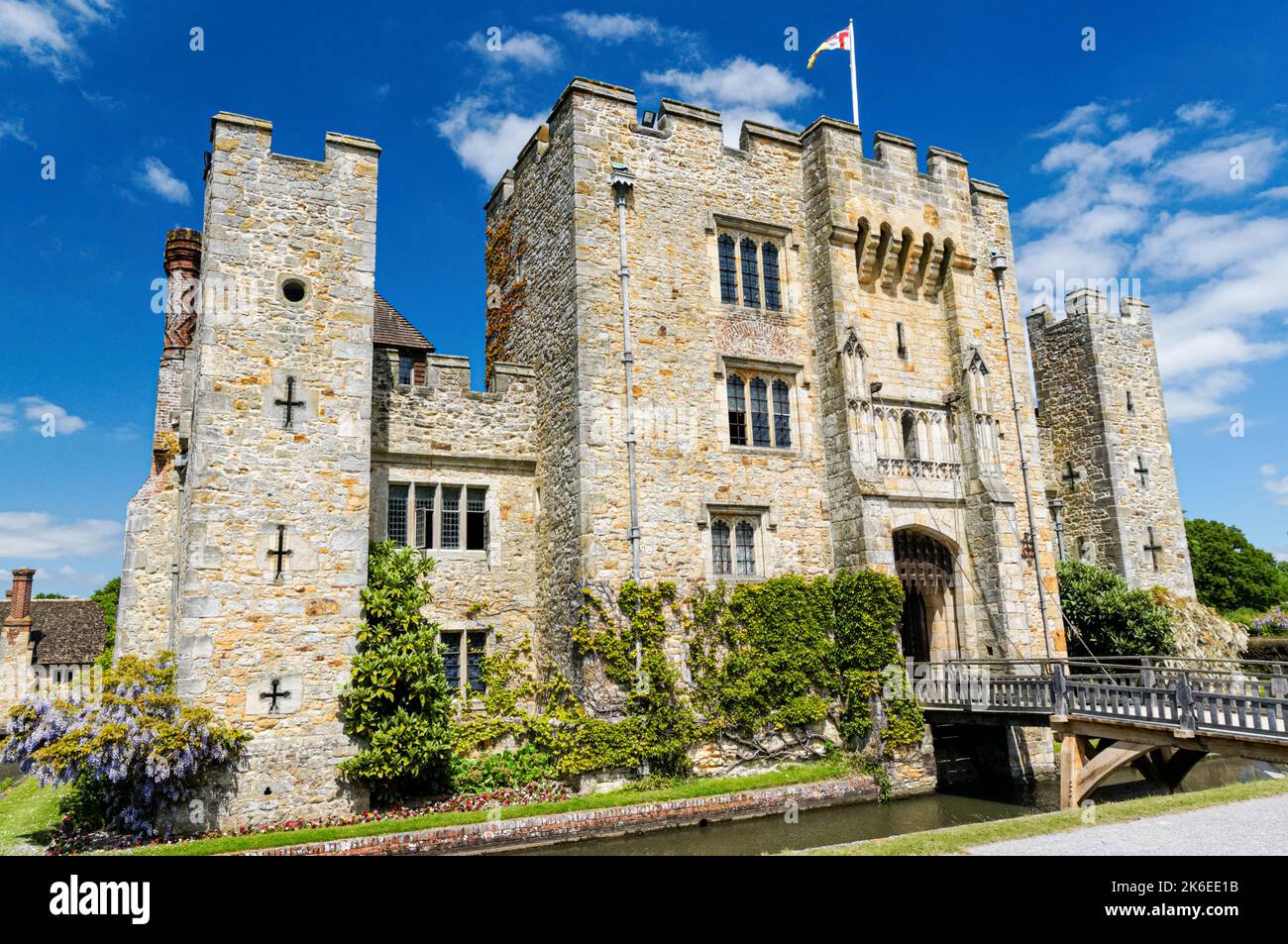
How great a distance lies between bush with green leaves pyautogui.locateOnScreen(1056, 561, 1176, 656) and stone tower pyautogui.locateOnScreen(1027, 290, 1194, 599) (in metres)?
2.57

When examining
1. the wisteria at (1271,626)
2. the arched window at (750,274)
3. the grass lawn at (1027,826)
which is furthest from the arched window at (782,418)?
the wisteria at (1271,626)

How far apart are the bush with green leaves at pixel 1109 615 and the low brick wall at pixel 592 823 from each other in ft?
37.3

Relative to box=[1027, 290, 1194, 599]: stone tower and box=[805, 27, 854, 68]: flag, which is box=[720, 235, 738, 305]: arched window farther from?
box=[1027, 290, 1194, 599]: stone tower

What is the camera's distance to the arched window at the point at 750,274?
2031 centimetres

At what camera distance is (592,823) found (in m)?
14.2

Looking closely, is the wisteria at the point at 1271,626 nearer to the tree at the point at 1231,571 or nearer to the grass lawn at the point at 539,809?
the tree at the point at 1231,571

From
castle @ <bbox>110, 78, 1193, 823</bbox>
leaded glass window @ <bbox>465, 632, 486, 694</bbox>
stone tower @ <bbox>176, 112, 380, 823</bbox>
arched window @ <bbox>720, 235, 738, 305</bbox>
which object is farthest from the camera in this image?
arched window @ <bbox>720, 235, 738, 305</bbox>

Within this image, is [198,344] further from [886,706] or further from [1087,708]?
[1087,708]

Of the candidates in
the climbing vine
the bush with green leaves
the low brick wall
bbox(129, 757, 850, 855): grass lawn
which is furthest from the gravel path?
the climbing vine

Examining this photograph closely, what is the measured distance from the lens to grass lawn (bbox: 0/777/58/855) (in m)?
13.0

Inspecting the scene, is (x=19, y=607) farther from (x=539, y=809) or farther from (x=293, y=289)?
(x=539, y=809)

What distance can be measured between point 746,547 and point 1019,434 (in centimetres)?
843
